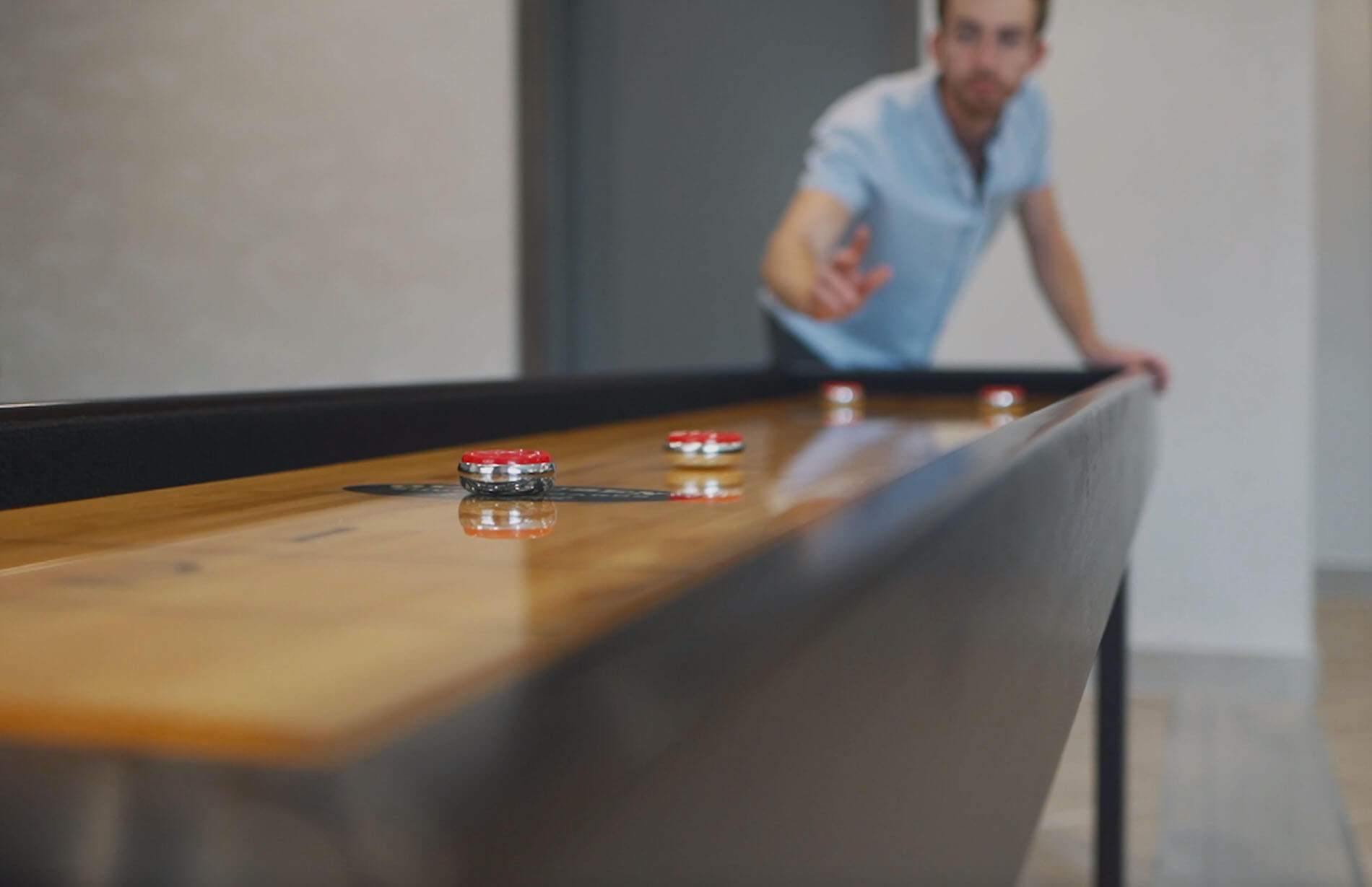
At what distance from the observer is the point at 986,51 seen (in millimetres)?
3973

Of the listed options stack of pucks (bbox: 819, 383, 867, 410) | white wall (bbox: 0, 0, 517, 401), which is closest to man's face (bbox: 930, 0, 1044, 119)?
white wall (bbox: 0, 0, 517, 401)

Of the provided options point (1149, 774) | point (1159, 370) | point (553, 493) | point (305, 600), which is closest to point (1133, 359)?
point (1159, 370)

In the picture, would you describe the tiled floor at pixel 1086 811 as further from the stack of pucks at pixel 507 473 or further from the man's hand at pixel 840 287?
the stack of pucks at pixel 507 473

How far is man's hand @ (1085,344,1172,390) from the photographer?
12.4ft

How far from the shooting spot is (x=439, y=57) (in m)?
4.48

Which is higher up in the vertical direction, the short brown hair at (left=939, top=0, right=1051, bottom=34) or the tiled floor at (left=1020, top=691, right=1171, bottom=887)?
the short brown hair at (left=939, top=0, right=1051, bottom=34)

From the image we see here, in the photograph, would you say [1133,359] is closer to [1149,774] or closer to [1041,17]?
[1041,17]

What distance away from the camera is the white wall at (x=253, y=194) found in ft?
14.8

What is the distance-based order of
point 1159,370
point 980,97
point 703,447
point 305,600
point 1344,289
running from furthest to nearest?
1. point 1344,289
2. point 980,97
3. point 1159,370
4. point 703,447
5. point 305,600

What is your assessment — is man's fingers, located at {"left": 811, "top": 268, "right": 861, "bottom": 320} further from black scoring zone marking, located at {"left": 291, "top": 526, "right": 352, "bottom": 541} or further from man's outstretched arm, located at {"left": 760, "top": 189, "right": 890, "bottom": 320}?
black scoring zone marking, located at {"left": 291, "top": 526, "right": 352, "bottom": 541}

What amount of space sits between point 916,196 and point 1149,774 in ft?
5.94

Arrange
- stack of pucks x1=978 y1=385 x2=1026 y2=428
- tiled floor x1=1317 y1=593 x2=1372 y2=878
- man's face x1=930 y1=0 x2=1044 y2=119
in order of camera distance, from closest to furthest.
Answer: stack of pucks x1=978 y1=385 x2=1026 y2=428
tiled floor x1=1317 y1=593 x2=1372 y2=878
man's face x1=930 y1=0 x2=1044 y2=119

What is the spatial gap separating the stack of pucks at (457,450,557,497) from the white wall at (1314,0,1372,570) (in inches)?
211

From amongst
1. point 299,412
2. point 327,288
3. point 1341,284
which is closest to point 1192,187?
point 1341,284
